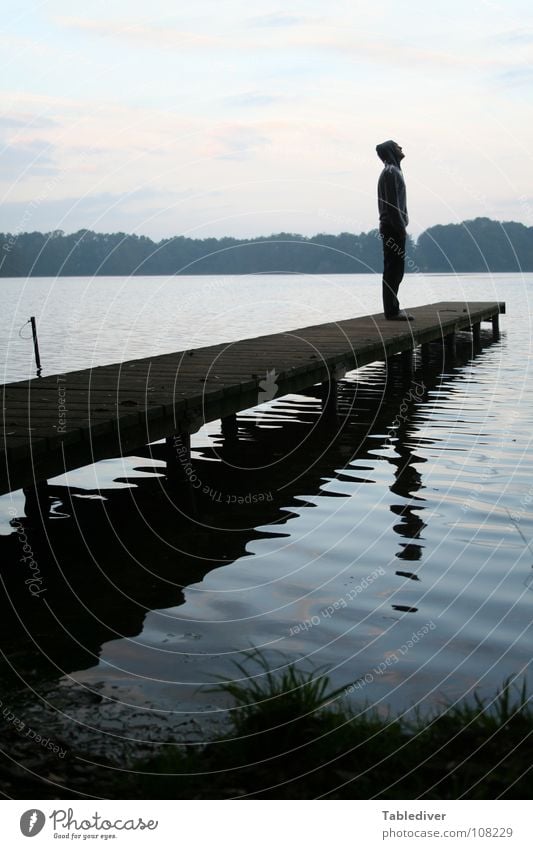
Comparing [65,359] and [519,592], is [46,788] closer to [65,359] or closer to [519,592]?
[519,592]

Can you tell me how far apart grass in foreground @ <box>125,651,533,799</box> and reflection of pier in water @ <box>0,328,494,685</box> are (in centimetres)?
141

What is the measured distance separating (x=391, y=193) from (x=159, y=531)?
882cm

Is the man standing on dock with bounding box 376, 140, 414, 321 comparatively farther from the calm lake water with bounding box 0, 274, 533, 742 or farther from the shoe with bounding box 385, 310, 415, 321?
the calm lake water with bounding box 0, 274, 533, 742

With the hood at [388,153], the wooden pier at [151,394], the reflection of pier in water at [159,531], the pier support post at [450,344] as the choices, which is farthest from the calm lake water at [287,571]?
the pier support post at [450,344]

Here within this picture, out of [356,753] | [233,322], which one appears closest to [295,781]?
[356,753]

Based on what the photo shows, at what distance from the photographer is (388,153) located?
1470 centimetres

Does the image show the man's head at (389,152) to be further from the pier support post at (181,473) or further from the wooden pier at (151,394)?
the pier support post at (181,473)

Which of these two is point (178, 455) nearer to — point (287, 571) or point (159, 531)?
point (159, 531)

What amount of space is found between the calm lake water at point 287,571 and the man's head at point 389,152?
454cm

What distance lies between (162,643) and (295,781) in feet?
6.23

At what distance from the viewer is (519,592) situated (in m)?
5.77

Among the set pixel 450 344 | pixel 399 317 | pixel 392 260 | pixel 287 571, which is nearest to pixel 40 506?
pixel 287 571

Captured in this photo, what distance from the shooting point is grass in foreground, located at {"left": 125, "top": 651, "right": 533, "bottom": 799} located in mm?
3285

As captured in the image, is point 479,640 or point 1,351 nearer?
point 479,640
